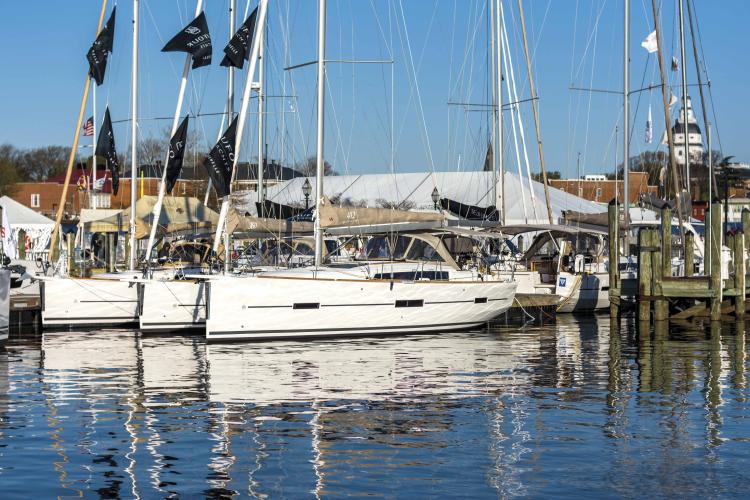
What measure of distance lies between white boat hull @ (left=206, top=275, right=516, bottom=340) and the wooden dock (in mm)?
5324

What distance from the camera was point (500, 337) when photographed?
30.4m

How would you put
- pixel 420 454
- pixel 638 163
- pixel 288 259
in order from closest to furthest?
pixel 420 454
pixel 288 259
pixel 638 163

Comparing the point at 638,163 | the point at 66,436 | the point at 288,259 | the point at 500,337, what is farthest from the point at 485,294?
the point at 638,163

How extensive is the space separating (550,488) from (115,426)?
21.7 ft

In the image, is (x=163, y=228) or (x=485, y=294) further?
(x=163, y=228)

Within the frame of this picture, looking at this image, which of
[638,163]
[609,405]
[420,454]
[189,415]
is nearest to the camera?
[420,454]

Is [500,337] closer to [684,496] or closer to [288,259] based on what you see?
[288,259]

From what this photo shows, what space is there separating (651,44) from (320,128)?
1870 centimetres

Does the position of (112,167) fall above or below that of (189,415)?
above

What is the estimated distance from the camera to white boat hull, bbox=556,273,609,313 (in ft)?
126

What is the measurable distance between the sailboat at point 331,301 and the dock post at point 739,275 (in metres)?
8.06

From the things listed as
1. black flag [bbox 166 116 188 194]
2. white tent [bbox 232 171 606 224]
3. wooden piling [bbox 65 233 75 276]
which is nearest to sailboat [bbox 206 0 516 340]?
black flag [bbox 166 116 188 194]

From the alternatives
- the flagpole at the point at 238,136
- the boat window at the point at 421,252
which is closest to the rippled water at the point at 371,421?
the flagpole at the point at 238,136

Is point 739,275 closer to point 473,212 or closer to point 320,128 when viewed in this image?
point 473,212
